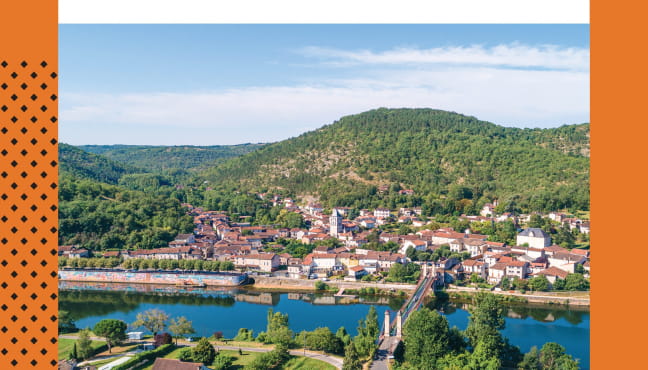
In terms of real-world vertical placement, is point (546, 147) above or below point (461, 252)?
above

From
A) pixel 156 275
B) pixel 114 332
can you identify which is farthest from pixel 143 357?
pixel 156 275

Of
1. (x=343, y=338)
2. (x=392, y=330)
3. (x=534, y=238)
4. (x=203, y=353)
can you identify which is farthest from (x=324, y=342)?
(x=534, y=238)

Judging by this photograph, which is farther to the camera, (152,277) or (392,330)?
(152,277)

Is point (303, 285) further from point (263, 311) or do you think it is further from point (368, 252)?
point (368, 252)

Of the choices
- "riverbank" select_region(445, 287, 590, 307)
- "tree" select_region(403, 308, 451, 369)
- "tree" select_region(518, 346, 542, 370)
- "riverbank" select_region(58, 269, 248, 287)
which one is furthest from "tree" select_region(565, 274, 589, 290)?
"riverbank" select_region(58, 269, 248, 287)

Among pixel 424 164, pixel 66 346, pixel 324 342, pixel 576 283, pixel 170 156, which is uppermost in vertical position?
pixel 170 156

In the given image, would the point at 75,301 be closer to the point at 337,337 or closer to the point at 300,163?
the point at 337,337

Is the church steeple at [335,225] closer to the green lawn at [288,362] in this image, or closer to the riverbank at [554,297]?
the riverbank at [554,297]
